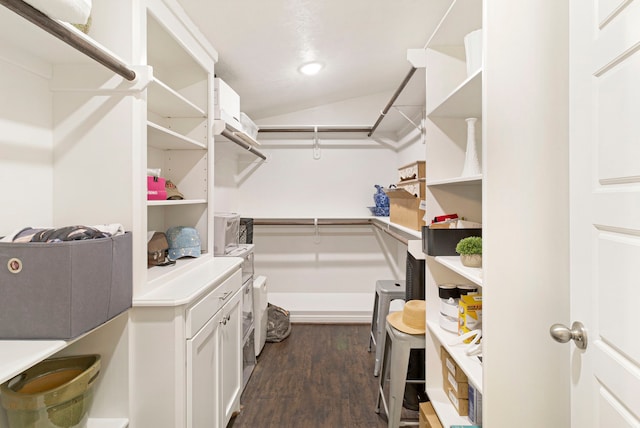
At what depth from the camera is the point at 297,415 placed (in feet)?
6.55

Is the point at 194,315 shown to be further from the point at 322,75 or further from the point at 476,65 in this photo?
the point at 322,75

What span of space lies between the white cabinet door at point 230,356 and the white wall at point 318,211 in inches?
64.7

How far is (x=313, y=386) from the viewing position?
7.55ft

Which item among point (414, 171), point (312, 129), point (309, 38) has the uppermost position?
point (309, 38)

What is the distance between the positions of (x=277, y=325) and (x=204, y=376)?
5.42 feet

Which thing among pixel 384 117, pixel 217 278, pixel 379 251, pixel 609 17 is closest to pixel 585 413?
pixel 609 17

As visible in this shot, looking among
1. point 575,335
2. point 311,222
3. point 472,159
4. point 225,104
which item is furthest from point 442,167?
point 311,222

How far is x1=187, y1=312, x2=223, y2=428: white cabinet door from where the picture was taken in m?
1.29

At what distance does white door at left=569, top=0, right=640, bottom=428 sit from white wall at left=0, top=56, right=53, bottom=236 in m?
1.69

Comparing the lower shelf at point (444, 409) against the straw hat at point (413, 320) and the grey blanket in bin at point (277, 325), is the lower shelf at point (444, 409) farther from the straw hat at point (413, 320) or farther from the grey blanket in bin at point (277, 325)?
the grey blanket in bin at point (277, 325)

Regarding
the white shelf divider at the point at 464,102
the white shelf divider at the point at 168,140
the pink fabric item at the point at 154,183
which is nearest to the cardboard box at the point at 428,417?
the white shelf divider at the point at 464,102

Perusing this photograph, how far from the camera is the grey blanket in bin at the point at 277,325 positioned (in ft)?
9.90

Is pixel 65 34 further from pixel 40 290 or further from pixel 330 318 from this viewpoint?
pixel 330 318

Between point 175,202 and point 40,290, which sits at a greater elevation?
point 175,202
